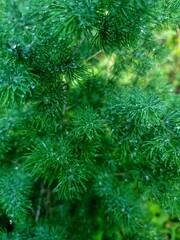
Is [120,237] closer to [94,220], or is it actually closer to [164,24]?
[94,220]

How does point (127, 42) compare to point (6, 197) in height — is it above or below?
above

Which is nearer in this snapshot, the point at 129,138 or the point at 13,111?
the point at 129,138

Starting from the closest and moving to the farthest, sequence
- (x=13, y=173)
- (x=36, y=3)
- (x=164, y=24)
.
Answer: (x=36, y=3) < (x=164, y=24) < (x=13, y=173)

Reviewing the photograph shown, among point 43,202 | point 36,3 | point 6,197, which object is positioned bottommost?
point 43,202

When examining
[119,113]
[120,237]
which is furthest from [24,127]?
[120,237]

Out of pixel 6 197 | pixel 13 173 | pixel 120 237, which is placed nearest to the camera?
pixel 6 197

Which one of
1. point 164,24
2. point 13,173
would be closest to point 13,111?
point 13,173
